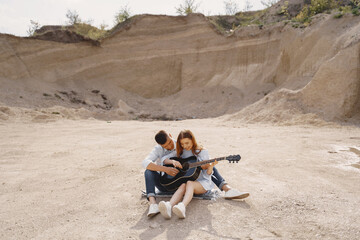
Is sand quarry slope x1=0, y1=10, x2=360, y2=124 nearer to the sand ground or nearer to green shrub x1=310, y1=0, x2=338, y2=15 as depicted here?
the sand ground

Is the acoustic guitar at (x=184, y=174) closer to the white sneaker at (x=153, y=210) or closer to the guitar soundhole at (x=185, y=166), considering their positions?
the guitar soundhole at (x=185, y=166)

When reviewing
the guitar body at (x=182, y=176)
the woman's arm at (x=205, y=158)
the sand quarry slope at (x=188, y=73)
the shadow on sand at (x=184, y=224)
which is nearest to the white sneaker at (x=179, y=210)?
the shadow on sand at (x=184, y=224)

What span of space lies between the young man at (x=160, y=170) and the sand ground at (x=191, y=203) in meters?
0.11

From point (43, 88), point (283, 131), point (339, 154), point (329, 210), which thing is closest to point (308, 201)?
point (329, 210)

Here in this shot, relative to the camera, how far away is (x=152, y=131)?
865 cm

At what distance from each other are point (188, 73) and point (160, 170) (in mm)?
13866

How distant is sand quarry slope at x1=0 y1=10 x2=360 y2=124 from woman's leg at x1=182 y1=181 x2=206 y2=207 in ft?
22.6

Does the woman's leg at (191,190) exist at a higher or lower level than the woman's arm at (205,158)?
lower

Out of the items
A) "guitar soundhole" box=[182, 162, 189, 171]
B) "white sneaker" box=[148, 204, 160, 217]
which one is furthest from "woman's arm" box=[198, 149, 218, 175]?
"white sneaker" box=[148, 204, 160, 217]

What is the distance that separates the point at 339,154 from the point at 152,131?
5.07 metres

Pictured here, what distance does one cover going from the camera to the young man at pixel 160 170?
313 cm

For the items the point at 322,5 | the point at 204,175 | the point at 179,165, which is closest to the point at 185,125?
the point at 204,175

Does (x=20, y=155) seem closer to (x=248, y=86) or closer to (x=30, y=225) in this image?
(x=30, y=225)

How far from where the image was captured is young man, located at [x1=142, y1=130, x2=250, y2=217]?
10.3ft
